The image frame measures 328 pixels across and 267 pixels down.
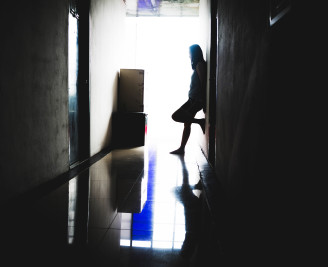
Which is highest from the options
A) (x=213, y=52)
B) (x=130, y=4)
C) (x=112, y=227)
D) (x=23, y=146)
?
(x=130, y=4)

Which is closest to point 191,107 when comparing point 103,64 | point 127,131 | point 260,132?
point 127,131

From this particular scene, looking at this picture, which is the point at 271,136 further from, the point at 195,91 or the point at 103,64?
the point at 103,64

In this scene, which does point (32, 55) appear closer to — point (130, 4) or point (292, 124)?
point (292, 124)

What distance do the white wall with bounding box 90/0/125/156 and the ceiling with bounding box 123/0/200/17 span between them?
1852mm

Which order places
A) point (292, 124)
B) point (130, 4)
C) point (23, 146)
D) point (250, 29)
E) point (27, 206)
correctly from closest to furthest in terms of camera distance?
point (292, 124) < point (250, 29) < point (27, 206) < point (23, 146) < point (130, 4)

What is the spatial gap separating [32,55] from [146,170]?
1.72m

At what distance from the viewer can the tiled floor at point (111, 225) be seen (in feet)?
4.58

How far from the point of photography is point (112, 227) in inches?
69.5

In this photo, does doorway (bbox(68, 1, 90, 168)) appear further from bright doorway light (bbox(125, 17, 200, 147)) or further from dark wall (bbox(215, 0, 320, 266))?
bright doorway light (bbox(125, 17, 200, 147))

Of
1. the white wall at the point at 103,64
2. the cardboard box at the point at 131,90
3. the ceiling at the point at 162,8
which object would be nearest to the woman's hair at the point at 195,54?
the white wall at the point at 103,64

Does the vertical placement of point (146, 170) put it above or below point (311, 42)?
below

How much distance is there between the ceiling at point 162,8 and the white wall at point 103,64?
1.85 m

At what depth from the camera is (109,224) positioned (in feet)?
5.92

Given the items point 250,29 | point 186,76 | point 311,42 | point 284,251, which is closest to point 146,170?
point 250,29
